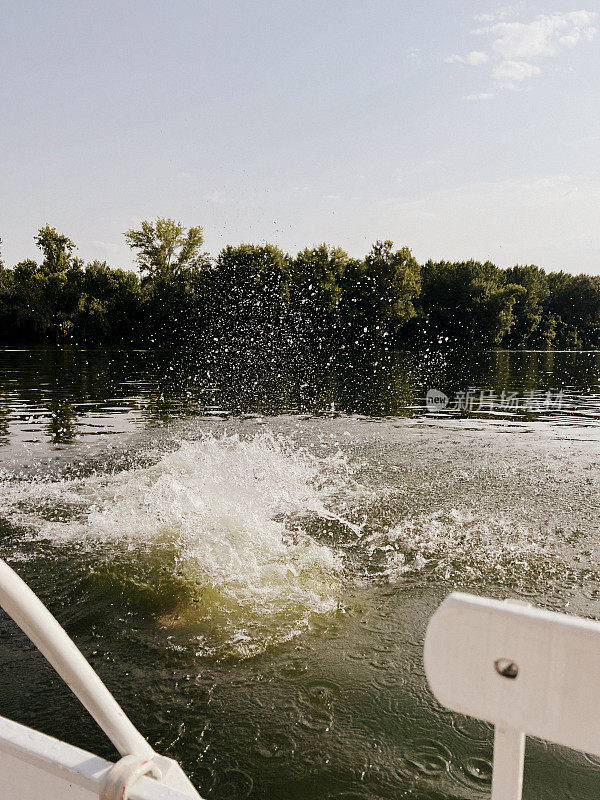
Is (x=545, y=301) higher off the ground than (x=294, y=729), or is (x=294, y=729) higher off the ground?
(x=545, y=301)

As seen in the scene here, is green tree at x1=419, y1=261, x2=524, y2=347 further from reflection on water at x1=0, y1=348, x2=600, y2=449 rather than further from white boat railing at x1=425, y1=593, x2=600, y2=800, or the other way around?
white boat railing at x1=425, y1=593, x2=600, y2=800

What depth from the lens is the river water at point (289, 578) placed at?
4.13 m

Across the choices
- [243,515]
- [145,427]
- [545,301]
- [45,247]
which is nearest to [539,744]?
[243,515]

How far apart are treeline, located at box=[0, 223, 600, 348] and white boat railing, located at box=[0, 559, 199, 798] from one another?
214ft

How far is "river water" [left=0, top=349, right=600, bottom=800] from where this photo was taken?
413cm

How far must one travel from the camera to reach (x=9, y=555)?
6973 millimetres

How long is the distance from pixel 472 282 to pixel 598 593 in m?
95.9

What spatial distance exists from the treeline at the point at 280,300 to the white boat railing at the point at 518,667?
65863 mm

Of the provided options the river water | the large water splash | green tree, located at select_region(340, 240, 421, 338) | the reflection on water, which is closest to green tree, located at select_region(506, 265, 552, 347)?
green tree, located at select_region(340, 240, 421, 338)

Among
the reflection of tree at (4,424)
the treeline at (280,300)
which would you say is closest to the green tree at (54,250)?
the treeline at (280,300)

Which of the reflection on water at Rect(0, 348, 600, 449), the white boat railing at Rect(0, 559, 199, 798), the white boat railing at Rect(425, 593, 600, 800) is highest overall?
the white boat railing at Rect(425, 593, 600, 800)

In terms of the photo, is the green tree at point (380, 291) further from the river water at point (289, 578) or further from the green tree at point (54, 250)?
the river water at point (289, 578)

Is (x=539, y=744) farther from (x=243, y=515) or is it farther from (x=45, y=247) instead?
(x=45, y=247)

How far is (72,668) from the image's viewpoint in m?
1.82
